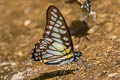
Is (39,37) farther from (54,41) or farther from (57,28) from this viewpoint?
(57,28)

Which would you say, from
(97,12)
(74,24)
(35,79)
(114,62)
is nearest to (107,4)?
(97,12)

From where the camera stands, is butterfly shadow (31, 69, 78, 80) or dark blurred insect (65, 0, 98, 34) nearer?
butterfly shadow (31, 69, 78, 80)

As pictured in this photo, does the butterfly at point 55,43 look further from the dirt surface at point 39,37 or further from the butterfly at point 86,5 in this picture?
the butterfly at point 86,5

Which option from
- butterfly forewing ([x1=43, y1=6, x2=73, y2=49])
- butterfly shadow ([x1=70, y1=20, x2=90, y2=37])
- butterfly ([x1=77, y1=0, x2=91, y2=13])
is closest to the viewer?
butterfly forewing ([x1=43, y1=6, x2=73, y2=49])

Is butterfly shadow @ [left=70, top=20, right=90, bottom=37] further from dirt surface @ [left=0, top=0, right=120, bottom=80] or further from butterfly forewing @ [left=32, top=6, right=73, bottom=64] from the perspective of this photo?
butterfly forewing @ [left=32, top=6, right=73, bottom=64]

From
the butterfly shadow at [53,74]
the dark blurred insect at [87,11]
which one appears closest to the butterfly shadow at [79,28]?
the dark blurred insect at [87,11]

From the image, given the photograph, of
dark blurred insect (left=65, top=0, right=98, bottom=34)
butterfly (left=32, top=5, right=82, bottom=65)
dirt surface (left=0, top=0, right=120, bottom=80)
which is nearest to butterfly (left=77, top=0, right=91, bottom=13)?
dark blurred insect (left=65, top=0, right=98, bottom=34)

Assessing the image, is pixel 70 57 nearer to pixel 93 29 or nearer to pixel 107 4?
pixel 93 29
